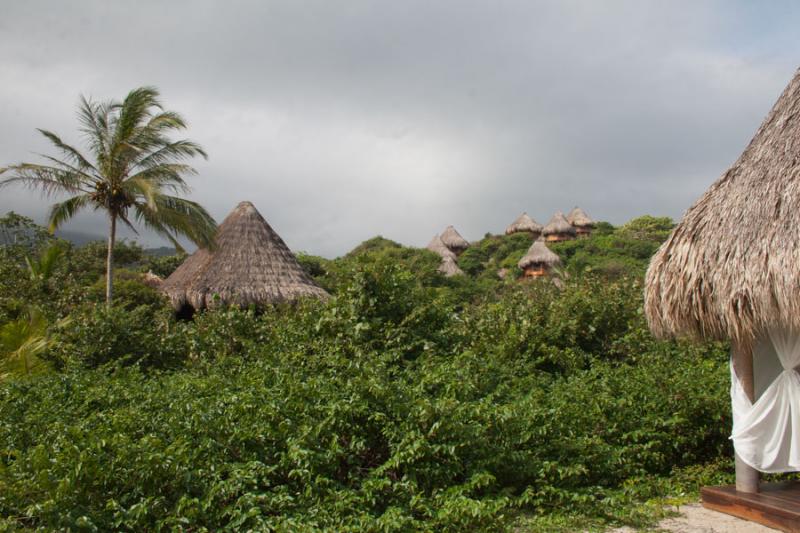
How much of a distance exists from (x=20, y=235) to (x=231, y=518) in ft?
85.4

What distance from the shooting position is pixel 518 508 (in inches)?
187

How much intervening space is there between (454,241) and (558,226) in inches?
276

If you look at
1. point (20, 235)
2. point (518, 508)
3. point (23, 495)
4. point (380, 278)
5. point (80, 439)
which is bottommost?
point (518, 508)

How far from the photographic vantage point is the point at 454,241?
46219mm

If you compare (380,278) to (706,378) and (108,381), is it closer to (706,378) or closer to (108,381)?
(108,381)

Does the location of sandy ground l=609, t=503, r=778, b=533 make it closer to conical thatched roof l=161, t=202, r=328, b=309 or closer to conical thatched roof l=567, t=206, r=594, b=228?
conical thatched roof l=161, t=202, r=328, b=309

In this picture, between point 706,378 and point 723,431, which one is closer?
point 723,431

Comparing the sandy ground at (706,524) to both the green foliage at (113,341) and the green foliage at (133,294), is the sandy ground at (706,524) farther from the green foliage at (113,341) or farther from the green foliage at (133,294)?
the green foliage at (133,294)

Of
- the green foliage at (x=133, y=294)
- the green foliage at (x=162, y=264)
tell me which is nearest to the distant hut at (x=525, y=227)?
the green foliage at (x=162, y=264)

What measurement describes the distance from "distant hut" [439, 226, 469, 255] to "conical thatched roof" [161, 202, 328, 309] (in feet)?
104

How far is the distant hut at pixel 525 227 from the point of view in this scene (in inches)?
1907

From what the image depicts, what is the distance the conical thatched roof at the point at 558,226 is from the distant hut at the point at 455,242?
550 centimetres

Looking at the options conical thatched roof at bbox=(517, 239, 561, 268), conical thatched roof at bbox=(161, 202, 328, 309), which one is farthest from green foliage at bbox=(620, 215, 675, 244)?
conical thatched roof at bbox=(161, 202, 328, 309)

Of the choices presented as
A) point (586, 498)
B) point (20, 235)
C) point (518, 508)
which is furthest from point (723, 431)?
point (20, 235)
